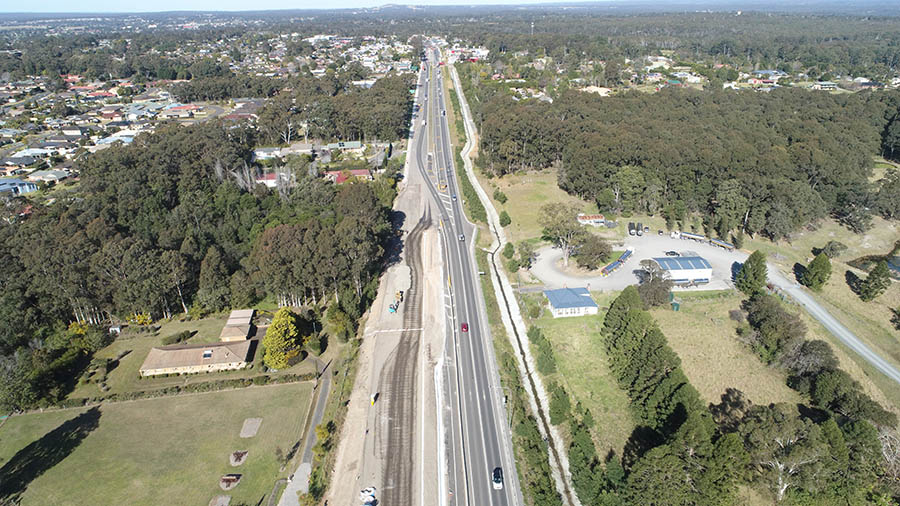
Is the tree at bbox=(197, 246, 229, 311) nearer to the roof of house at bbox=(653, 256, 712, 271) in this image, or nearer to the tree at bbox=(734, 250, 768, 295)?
the roof of house at bbox=(653, 256, 712, 271)

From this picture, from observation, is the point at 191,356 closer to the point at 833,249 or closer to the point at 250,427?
the point at 250,427

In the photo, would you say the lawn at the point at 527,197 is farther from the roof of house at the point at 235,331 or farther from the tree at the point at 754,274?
the roof of house at the point at 235,331

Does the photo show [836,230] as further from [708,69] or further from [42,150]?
[42,150]

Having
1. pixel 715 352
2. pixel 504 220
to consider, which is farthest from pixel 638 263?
pixel 504 220

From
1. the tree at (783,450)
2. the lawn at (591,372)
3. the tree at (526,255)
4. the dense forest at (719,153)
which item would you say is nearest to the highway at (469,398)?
the tree at (526,255)

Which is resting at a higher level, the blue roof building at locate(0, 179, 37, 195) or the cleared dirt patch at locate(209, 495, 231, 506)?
the blue roof building at locate(0, 179, 37, 195)

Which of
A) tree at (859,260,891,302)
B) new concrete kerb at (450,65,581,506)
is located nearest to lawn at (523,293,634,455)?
new concrete kerb at (450,65,581,506)
